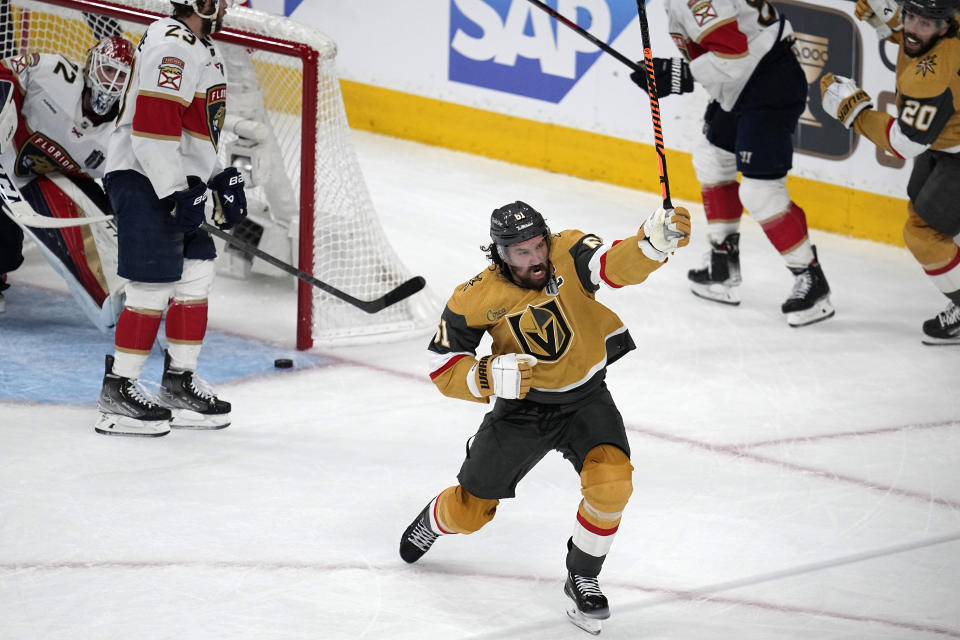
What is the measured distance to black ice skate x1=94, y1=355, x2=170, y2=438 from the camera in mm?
4043

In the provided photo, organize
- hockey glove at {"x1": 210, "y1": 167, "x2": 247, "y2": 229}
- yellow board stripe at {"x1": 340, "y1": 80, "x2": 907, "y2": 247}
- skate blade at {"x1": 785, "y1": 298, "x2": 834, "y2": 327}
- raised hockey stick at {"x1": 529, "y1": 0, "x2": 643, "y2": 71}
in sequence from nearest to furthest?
hockey glove at {"x1": 210, "y1": 167, "x2": 247, "y2": 229} → raised hockey stick at {"x1": 529, "y1": 0, "x2": 643, "y2": 71} → skate blade at {"x1": 785, "y1": 298, "x2": 834, "y2": 327} → yellow board stripe at {"x1": 340, "y1": 80, "x2": 907, "y2": 247}

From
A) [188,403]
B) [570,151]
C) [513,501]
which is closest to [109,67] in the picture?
[188,403]

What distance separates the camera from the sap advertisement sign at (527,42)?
6.66 meters

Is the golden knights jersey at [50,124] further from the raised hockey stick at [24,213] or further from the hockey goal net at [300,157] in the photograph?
the hockey goal net at [300,157]

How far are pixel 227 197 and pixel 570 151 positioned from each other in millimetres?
3177

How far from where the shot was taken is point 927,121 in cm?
461

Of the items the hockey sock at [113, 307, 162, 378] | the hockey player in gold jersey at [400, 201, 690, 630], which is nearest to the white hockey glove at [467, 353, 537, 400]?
the hockey player in gold jersey at [400, 201, 690, 630]

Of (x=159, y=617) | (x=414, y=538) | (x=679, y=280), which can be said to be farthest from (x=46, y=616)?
(x=679, y=280)

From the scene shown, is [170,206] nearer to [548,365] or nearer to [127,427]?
[127,427]

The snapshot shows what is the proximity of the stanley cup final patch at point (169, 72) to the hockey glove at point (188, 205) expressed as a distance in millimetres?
280

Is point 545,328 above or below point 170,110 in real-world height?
below

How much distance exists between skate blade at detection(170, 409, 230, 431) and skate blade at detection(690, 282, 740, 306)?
2.12m

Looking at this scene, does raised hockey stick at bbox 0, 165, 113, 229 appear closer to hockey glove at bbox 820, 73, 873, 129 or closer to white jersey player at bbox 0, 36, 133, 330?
white jersey player at bbox 0, 36, 133, 330

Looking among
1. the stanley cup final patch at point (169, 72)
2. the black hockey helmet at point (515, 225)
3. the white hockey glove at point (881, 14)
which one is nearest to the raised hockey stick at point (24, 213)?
the stanley cup final patch at point (169, 72)
